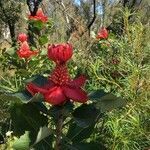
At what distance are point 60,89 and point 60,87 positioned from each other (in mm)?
21

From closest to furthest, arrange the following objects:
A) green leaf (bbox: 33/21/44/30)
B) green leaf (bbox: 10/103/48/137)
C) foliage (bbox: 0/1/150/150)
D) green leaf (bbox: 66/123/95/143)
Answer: foliage (bbox: 0/1/150/150) < green leaf (bbox: 10/103/48/137) < green leaf (bbox: 66/123/95/143) < green leaf (bbox: 33/21/44/30)

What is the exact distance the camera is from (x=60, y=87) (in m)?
3.41

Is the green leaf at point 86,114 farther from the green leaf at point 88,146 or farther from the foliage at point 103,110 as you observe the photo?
the green leaf at point 88,146

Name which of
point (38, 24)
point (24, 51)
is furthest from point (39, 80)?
point (38, 24)

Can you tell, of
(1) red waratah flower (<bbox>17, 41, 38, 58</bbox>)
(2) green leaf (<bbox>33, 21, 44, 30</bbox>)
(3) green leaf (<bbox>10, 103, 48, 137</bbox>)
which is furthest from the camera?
(2) green leaf (<bbox>33, 21, 44, 30</bbox>)

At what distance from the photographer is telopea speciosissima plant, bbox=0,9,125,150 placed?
11.1 feet

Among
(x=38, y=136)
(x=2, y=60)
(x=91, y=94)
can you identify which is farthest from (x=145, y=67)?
(x=2, y=60)

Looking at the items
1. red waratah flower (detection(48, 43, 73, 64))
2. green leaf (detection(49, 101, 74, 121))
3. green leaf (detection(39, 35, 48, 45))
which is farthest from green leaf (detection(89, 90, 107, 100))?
green leaf (detection(39, 35, 48, 45))

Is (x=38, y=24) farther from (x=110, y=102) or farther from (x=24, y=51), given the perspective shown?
(x=110, y=102)

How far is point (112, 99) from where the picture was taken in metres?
3.44

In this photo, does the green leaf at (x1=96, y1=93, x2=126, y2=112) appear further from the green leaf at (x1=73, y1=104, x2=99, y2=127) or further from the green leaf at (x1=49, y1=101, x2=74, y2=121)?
the green leaf at (x1=49, y1=101, x2=74, y2=121)

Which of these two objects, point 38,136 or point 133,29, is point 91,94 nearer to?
point 38,136

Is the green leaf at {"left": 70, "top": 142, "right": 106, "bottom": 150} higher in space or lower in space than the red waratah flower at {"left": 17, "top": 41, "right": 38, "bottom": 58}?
higher

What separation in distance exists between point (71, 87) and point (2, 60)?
5.94m
